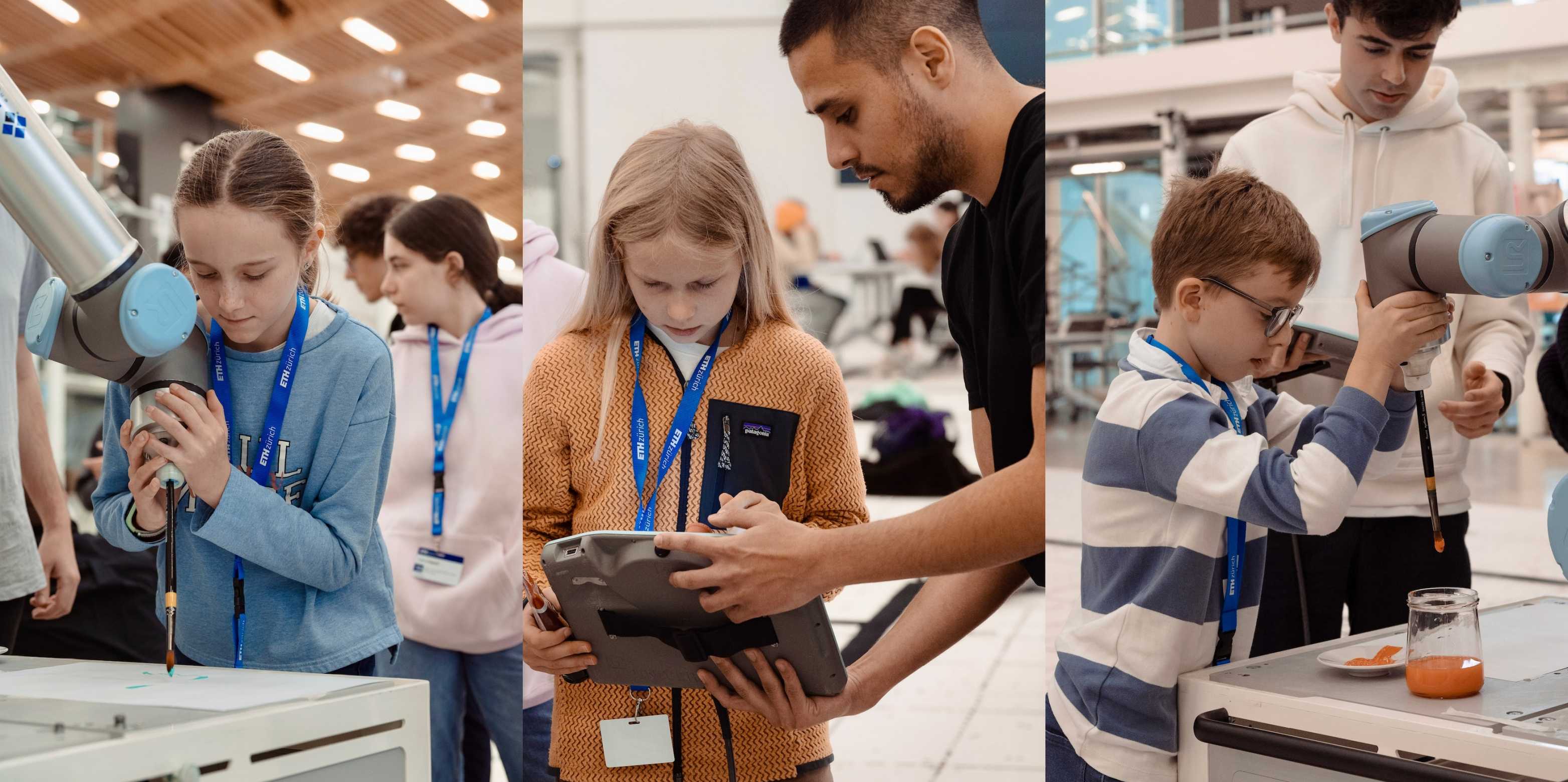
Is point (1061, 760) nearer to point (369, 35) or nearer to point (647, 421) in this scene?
point (647, 421)

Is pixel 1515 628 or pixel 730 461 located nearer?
pixel 730 461

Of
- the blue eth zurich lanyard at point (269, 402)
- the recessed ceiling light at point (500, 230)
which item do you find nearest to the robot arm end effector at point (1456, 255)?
the blue eth zurich lanyard at point (269, 402)

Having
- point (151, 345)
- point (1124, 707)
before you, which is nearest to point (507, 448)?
point (151, 345)

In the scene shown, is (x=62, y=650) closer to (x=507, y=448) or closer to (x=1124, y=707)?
(x=507, y=448)

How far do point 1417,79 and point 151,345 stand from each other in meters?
1.92

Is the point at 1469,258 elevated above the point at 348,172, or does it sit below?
below

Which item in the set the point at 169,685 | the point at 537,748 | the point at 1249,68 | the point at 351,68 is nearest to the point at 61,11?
the point at 351,68

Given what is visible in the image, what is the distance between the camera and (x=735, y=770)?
158cm

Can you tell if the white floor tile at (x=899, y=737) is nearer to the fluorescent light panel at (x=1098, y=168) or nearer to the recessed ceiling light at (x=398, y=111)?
the fluorescent light panel at (x=1098, y=168)

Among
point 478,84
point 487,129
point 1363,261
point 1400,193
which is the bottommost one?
point 1363,261

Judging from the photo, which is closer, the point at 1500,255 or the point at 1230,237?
the point at 1500,255

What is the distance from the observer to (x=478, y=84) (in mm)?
2561

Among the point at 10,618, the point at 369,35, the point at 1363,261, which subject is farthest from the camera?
the point at 369,35

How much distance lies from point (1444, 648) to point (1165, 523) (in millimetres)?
346
